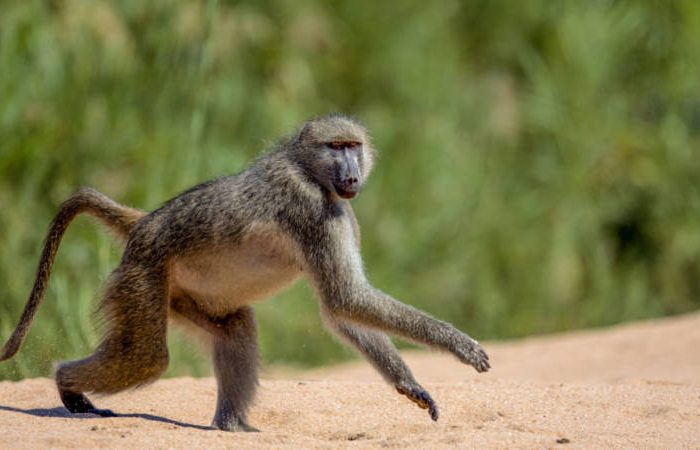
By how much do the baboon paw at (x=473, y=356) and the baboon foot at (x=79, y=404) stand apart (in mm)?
1523

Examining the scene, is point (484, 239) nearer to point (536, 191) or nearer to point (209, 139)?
point (536, 191)

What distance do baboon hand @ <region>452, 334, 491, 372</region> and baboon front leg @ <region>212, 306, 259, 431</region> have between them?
1011 mm

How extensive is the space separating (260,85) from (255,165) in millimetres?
6585

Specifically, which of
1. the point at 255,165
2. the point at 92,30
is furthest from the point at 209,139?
the point at 255,165

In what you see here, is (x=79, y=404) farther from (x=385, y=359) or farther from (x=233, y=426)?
(x=385, y=359)

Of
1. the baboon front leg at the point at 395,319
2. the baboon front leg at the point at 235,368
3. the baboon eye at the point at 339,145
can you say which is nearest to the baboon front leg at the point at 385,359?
the baboon front leg at the point at 395,319

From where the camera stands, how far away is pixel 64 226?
5.57m

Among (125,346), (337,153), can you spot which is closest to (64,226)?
(125,346)

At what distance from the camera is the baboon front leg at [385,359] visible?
16.9ft

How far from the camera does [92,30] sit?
374 inches

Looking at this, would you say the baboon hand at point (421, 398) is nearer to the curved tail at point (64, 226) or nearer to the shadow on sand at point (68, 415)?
the shadow on sand at point (68, 415)

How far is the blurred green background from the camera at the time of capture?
29.1ft

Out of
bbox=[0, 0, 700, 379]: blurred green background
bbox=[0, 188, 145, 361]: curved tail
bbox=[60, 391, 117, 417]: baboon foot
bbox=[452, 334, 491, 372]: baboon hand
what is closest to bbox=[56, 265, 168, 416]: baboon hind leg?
bbox=[60, 391, 117, 417]: baboon foot

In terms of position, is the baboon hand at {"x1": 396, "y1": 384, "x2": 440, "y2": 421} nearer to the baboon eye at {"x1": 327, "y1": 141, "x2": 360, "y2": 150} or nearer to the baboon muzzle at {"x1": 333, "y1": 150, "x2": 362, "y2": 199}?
the baboon muzzle at {"x1": 333, "y1": 150, "x2": 362, "y2": 199}
